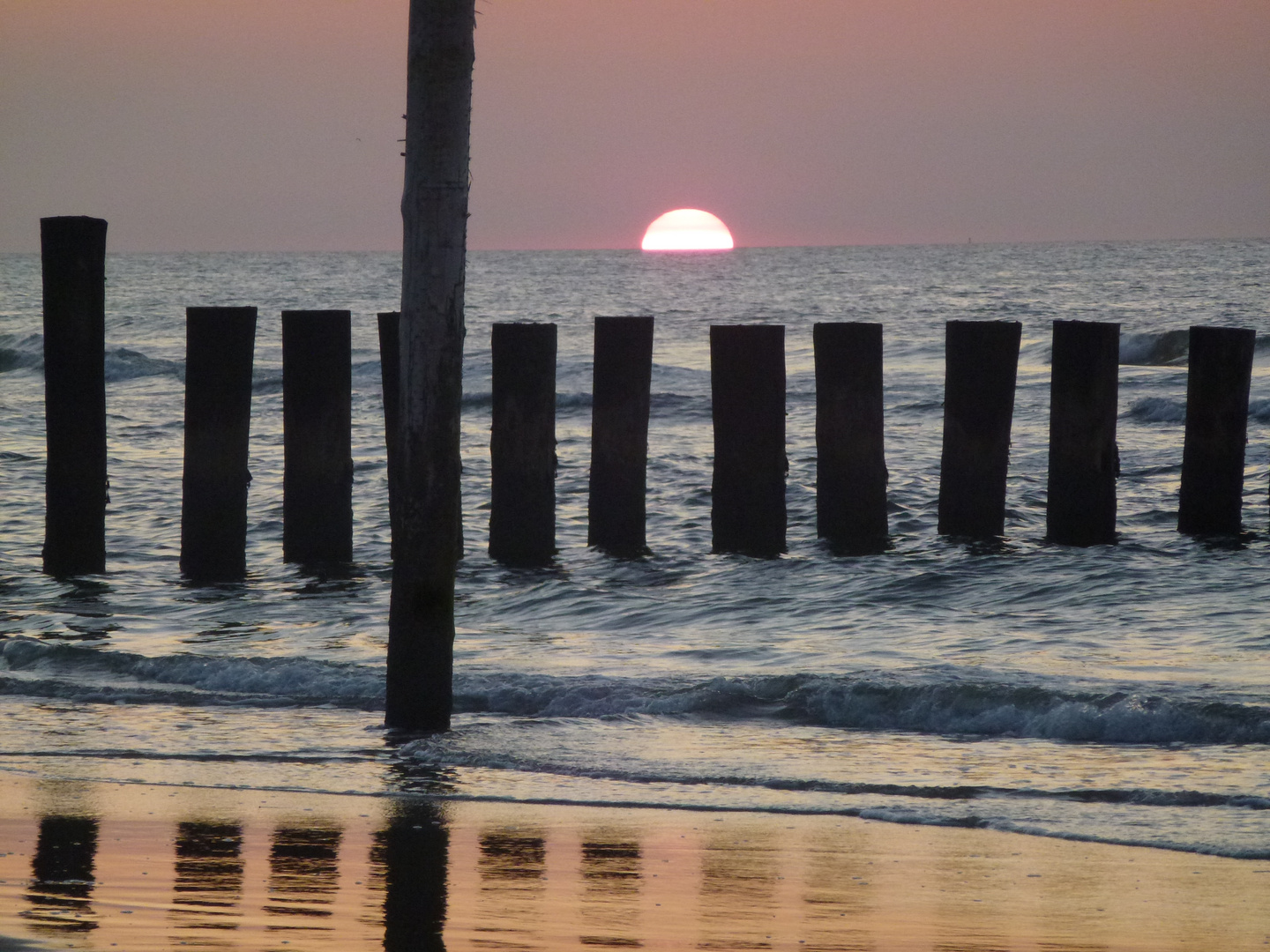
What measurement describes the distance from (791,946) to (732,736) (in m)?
2.55

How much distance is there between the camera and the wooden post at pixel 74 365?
8.88 meters

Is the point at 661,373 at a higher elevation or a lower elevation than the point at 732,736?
higher

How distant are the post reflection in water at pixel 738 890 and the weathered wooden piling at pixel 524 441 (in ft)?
17.1

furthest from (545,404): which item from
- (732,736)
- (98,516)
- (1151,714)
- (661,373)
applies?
(661,373)

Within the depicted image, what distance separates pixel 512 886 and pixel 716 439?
20.2 ft

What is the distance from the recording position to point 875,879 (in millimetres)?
4223

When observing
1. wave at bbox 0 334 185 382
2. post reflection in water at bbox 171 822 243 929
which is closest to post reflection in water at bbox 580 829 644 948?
post reflection in water at bbox 171 822 243 929

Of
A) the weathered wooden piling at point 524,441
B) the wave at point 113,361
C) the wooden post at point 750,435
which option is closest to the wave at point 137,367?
the wave at point 113,361

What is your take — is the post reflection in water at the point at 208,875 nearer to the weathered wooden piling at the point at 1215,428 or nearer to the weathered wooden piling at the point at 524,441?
the weathered wooden piling at the point at 524,441

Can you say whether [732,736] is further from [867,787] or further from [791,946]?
[791,946]

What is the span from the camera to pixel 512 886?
4.12 meters

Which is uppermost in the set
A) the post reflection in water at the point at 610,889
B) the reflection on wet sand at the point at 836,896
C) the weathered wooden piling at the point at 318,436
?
the weathered wooden piling at the point at 318,436

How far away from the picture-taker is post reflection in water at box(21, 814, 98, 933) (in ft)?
12.1

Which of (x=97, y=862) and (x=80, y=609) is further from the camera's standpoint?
(x=80, y=609)
